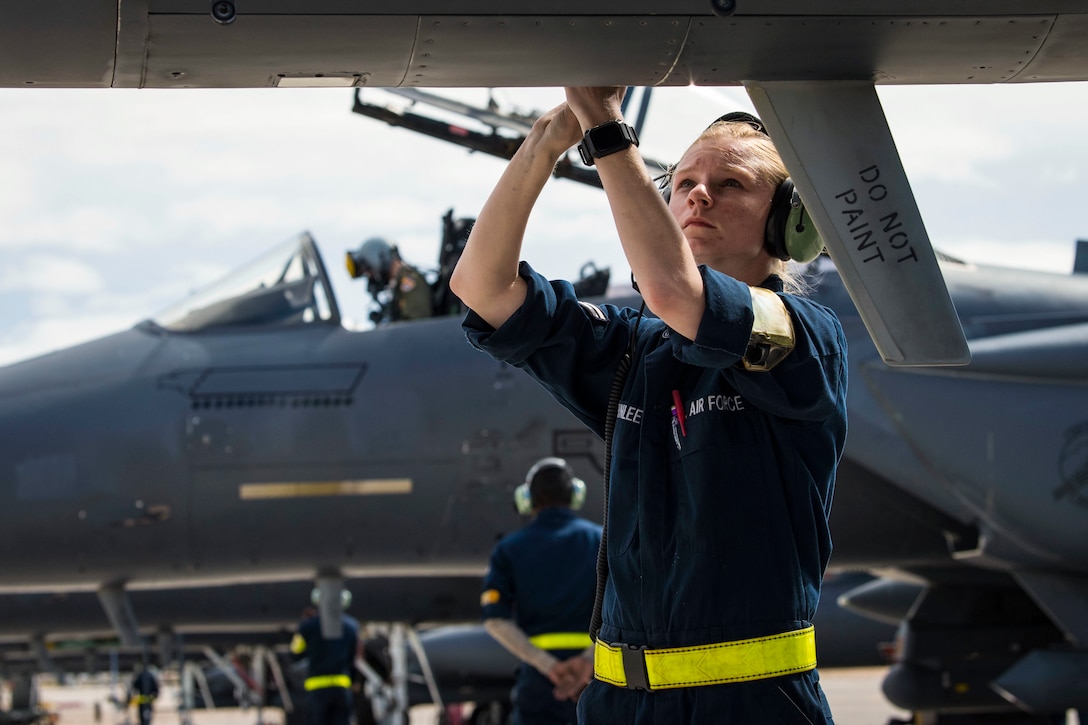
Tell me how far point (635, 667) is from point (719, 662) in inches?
6.2

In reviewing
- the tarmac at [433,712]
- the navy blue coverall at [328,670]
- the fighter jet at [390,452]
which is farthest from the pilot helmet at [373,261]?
the tarmac at [433,712]

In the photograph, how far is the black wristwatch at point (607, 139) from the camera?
2.17 meters

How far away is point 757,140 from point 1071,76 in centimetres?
69

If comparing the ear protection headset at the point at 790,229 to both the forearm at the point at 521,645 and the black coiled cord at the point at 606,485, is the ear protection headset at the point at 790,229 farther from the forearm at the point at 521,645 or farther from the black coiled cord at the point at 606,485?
the forearm at the point at 521,645

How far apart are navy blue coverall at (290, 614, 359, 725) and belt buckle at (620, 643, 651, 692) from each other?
30.3ft

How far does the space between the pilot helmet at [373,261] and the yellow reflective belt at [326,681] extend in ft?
13.2

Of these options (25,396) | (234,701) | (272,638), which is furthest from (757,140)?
(234,701)

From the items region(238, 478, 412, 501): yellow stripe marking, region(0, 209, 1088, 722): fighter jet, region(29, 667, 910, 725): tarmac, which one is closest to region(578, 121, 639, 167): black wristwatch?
region(0, 209, 1088, 722): fighter jet

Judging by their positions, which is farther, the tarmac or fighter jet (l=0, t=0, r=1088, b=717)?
the tarmac

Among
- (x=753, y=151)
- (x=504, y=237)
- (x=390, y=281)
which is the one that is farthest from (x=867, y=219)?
(x=390, y=281)

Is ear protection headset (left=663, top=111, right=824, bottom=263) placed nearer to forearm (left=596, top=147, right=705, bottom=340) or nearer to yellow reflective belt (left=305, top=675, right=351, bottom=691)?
forearm (left=596, top=147, right=705, bottom=340)

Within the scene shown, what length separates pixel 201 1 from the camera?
232 centimetres

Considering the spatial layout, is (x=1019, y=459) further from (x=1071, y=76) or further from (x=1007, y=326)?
(x=1071, y=76)

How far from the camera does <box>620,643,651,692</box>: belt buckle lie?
2.29 metres
